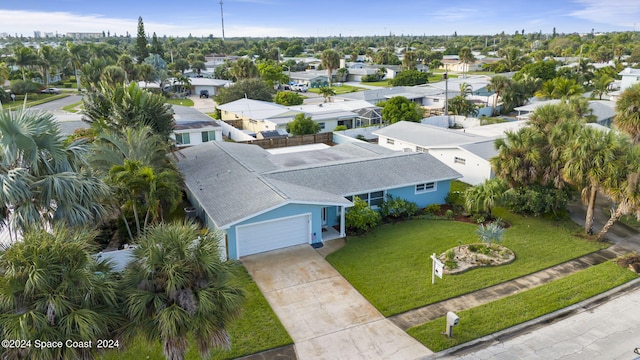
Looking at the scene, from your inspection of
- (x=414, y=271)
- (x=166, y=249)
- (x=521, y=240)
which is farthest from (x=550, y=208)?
→ (x=166, y=249)

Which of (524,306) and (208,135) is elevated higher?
(208,135)

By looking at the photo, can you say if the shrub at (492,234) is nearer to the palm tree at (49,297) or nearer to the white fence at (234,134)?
the palm tree at (49,297)

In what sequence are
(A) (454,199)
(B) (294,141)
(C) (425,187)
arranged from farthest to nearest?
(B) (294,141) < (A) (454,199) < (C) (425,187)

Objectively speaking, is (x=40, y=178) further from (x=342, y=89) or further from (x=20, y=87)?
(x=342, y=89)

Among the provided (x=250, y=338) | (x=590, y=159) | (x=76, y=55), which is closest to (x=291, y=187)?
(x=250, y=338)

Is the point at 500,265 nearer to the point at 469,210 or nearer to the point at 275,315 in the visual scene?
the point at 469,210

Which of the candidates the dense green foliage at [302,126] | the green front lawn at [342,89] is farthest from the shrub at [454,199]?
the green front lawn at [342,89]

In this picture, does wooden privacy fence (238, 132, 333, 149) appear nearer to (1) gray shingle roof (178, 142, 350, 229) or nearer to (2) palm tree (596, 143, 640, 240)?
(1) gray shingle roof (178, 142, 350, 229)
